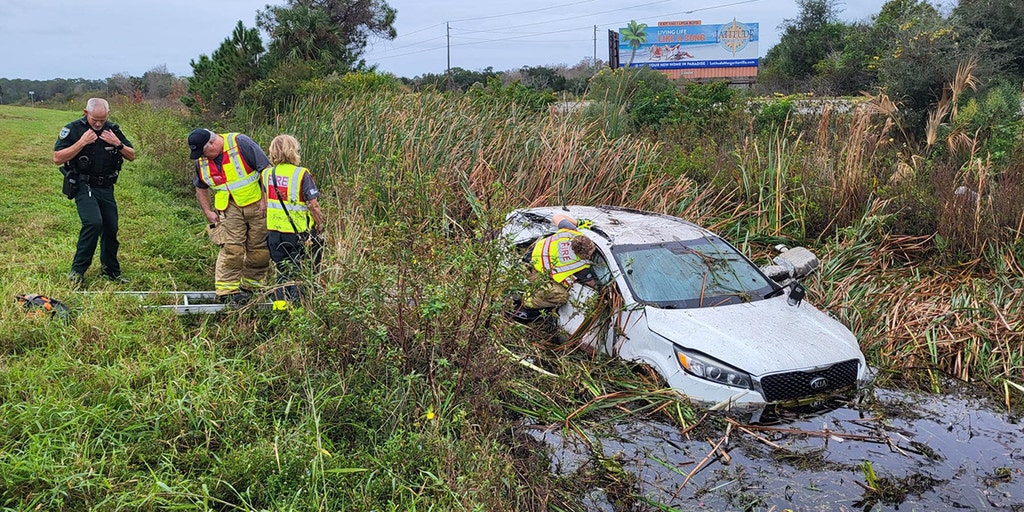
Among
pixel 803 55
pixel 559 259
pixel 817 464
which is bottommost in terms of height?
pixel 817 464

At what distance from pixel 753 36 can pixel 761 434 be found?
37.7 meters

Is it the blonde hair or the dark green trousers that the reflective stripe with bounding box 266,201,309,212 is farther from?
the dark green trousers

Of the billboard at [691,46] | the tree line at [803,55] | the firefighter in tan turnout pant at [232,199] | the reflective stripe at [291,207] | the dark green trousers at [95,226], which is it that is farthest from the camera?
the billboard at [691,46]

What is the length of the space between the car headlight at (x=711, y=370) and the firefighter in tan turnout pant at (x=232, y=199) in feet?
11.8

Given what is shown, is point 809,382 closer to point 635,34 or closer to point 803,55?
point 803,55

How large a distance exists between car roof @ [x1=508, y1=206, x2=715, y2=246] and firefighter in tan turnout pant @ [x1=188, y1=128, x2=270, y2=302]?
2.29 meters

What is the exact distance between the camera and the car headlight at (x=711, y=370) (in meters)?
4.61

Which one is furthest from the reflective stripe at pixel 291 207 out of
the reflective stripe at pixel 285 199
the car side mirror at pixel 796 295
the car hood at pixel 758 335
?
the car side mirror at pixel 796 295

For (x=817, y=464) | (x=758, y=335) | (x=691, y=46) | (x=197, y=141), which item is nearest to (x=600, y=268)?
(x=758, y=335)

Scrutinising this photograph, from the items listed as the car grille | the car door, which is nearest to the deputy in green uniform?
the car door

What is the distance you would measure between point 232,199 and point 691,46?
123ft

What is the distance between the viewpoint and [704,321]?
5.02 meters

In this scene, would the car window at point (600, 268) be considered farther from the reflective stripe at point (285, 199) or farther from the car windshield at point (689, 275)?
the reflective stripe at point (285, 199)

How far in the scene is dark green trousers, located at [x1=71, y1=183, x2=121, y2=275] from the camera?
634cm
